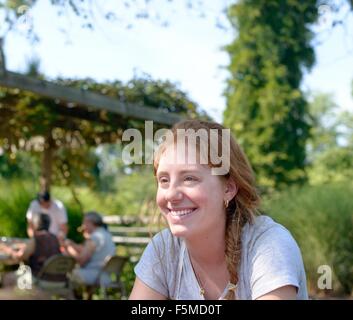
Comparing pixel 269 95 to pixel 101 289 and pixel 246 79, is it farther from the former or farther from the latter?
pixel 101 289

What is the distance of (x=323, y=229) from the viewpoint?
10391 mm

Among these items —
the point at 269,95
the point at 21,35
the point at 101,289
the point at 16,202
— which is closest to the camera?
the point at 21,35

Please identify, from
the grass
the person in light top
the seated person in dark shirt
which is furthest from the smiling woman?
the grass

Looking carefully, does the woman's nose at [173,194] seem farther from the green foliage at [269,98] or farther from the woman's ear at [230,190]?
the green foliage at [269,98]

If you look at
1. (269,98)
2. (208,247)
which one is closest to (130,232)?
(269,98)

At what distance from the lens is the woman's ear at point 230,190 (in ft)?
6.11

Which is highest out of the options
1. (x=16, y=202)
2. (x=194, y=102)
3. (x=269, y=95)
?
(x=269, y=95)

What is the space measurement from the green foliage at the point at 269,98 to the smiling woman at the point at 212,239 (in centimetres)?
1814

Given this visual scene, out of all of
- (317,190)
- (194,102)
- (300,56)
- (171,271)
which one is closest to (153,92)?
(194,102)

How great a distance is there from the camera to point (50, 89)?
286 inches

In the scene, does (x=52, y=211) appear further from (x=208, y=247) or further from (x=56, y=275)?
(x=208, y=247)

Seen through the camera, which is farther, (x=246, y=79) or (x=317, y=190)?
(x=246, y=79)

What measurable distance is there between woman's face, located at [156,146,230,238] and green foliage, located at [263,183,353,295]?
8152 millimetres
